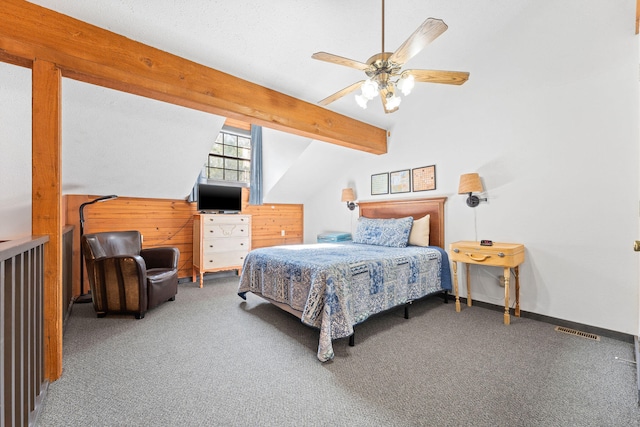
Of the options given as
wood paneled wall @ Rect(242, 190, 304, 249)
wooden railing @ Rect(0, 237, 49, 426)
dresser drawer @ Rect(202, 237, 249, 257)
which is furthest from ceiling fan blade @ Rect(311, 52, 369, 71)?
wood paneled wall @ Rect(242, 190, 304, 249)

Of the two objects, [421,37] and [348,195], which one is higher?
[421,37]

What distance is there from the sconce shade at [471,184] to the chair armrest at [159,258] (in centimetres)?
365

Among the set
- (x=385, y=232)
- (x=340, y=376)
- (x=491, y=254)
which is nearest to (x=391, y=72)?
(x=491, y=254)

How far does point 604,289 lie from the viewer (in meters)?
2.39

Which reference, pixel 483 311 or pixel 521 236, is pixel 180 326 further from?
pixel 521 236

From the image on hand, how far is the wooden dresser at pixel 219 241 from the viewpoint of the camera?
3.99 meters

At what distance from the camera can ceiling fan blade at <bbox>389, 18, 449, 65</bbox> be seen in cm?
150

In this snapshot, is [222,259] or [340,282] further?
[222,259]

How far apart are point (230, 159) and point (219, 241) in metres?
1.68

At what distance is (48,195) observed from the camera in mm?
1730

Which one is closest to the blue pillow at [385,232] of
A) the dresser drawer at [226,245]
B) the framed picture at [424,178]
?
the framed picture at [424,178]

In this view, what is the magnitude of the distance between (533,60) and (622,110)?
917 mm

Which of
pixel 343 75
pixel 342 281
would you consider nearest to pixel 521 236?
pixel 342 281

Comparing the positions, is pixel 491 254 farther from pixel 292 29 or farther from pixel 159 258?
pixel 159 258
